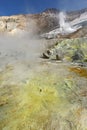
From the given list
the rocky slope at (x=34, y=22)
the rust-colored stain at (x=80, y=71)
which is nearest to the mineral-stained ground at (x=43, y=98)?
the rust-colored stain at (x=80, y=71)

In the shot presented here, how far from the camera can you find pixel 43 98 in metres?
14.0

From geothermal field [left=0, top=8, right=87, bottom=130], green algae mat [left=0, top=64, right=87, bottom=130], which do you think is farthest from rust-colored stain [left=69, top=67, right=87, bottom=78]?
green algae mat [left=0, top=64, right=87, bottom=130]

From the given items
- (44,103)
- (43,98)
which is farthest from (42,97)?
(44,103)

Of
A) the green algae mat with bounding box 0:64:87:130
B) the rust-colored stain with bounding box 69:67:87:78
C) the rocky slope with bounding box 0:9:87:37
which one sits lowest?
the green algae mat with bounding box 0:64:87:130

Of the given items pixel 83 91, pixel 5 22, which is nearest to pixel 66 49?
pixel 83 91

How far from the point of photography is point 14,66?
19688 mm

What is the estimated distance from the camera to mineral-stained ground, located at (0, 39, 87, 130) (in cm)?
1212

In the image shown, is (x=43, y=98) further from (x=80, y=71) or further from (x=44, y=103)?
(x=80, y=71)

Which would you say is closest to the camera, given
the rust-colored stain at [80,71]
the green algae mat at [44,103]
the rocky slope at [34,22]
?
the green algae mat at [44,103]

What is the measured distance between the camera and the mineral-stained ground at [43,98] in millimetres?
12125

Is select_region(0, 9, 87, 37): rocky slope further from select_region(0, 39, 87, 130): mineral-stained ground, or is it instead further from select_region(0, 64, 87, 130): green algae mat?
select_region(0, 64, 87, 130): green algae mat

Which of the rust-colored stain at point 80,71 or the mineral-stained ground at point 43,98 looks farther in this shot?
the rust-colored stain at point 80,71

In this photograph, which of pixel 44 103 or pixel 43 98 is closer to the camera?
pixel 44 103

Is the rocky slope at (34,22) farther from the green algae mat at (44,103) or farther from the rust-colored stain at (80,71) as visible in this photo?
the green algae mat at (44,103)
